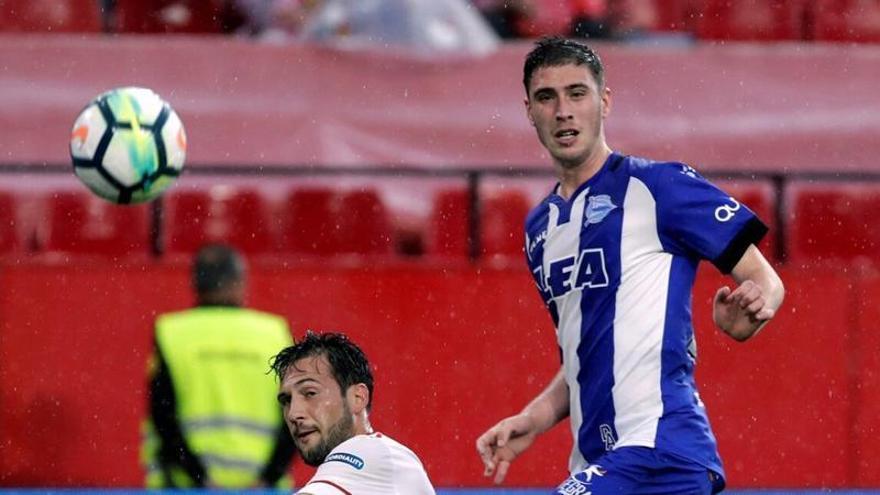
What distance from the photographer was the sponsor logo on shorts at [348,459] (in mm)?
4363

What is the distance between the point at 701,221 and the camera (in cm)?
477

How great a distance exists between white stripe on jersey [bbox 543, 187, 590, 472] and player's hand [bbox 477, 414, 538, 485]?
→ 15 cm

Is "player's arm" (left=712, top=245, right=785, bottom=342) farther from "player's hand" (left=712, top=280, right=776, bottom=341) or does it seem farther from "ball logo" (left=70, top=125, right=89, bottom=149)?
"ball logo" (left=70, top=125, right=89, bottom=149)

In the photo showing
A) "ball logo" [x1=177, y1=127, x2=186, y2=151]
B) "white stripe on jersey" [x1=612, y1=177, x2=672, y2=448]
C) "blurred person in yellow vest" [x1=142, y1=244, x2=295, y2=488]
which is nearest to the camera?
"white stripe on jersey" [x1=612, y1=177, x2=672, y2=448]

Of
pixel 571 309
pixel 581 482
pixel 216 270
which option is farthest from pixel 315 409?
pixel 216 270

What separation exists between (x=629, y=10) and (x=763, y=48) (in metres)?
0.96

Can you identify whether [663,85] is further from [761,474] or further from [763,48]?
[761,474]

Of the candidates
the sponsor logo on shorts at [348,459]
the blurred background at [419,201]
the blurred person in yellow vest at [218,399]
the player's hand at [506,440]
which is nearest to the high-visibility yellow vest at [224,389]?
the blurred person in yellow vest at [218,399]

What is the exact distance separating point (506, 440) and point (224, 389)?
3.23 meters

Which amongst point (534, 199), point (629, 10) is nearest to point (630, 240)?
point (534, 199)

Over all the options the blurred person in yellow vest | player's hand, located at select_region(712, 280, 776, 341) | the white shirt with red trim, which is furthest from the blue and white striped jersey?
the blurred person in yellow vest

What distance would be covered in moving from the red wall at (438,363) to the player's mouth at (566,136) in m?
4.67

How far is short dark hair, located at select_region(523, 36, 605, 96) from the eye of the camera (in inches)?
197

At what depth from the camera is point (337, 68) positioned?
38.3ft
